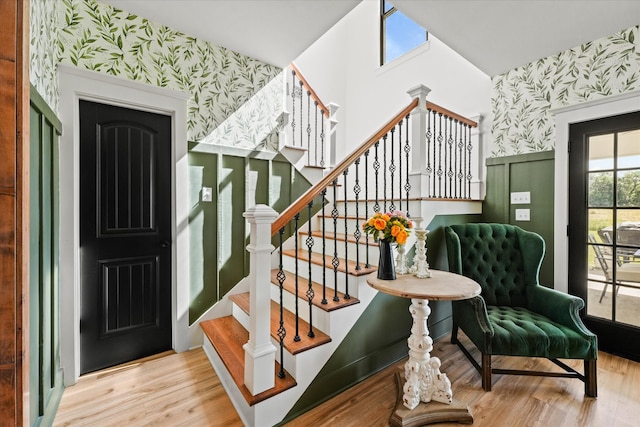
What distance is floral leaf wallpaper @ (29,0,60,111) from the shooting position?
1.38 meters

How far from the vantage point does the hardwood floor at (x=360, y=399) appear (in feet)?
5.36

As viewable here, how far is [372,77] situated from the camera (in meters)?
4.38

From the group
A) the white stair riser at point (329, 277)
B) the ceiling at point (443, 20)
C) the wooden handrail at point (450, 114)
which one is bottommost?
the white stair riser at point (329, 277)

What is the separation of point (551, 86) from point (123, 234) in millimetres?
3930

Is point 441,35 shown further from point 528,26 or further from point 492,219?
point 492,219

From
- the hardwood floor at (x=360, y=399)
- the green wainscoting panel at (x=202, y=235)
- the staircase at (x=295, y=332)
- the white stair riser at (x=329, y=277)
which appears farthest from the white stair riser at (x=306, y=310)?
the green wainscoting panel at (x=202, y=235)

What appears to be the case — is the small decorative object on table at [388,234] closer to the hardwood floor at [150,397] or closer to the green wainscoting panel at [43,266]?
the hardwood floor at [150,397]

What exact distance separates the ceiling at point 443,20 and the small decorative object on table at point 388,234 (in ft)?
5.15

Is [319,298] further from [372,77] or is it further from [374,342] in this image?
[372,77]

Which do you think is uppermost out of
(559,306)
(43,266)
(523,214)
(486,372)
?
(523,214)

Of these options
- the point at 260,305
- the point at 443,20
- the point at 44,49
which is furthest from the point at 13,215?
the point at 443,20

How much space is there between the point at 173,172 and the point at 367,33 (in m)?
3.84

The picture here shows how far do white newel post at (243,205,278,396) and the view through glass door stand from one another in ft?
8.94

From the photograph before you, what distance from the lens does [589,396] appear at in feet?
5.93
